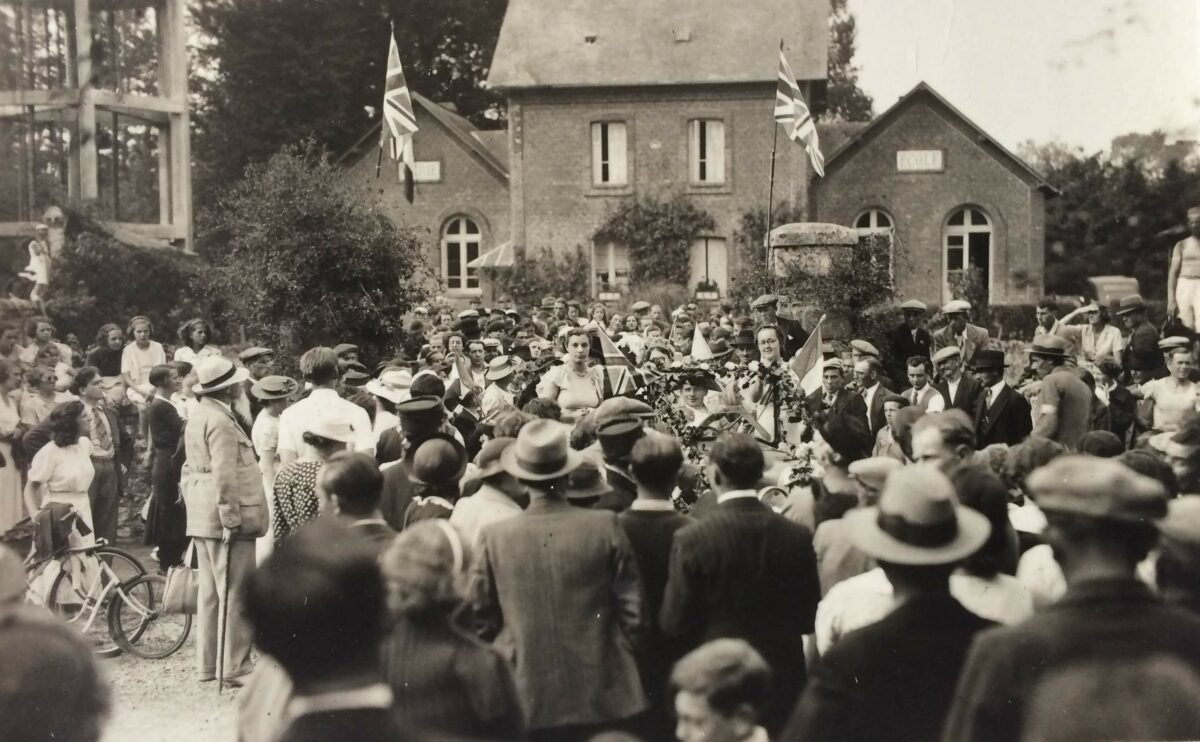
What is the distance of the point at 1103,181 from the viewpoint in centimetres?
3203

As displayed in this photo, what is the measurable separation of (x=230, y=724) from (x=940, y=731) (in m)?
4.28

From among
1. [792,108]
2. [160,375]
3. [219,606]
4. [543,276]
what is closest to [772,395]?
[219,606]

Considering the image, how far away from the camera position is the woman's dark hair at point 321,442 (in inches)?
275

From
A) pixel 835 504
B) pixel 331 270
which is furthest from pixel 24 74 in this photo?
pixel 835 504

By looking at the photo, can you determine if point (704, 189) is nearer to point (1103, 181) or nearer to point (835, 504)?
point (1103, 181)

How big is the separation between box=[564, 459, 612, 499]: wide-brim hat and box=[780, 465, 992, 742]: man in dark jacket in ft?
4.85

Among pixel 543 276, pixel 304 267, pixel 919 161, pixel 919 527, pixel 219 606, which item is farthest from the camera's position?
pixel 543 276

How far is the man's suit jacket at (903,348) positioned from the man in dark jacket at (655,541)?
316 inches

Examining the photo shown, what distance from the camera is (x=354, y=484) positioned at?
5266mm

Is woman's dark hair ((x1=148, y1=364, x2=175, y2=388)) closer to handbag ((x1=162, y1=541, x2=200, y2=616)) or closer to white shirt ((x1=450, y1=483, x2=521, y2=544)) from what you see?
handbag ((x1=162, y1=541, x2=200, y2=616))

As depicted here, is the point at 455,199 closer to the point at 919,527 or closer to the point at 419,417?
the point at 419,417

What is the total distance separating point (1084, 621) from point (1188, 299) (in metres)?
8.72

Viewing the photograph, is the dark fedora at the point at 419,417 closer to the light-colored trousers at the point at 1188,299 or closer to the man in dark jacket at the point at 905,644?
the man in dark jacket at the point at 905,644

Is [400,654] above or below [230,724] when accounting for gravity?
above
